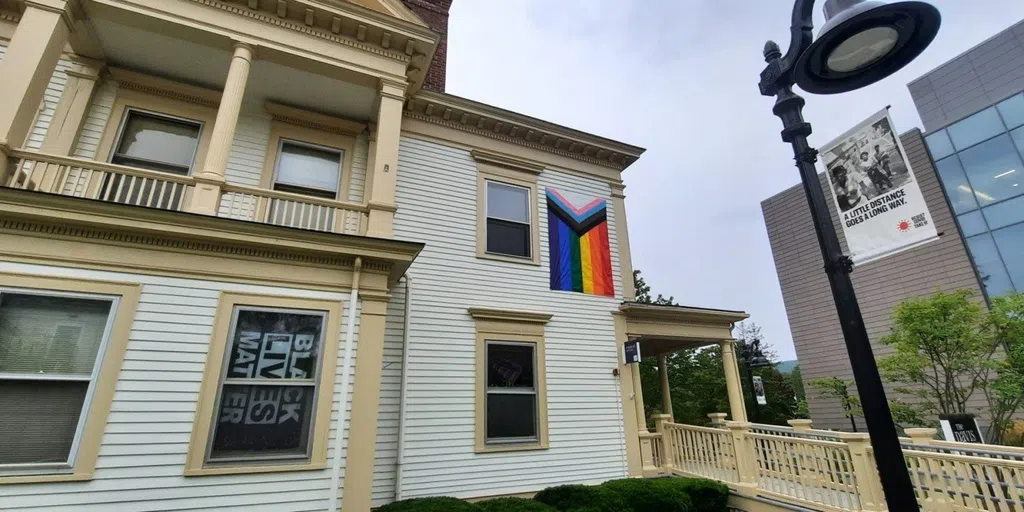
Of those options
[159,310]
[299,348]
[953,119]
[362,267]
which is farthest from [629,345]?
[953,119]

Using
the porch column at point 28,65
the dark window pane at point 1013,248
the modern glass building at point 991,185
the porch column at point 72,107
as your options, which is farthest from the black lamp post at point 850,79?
the dark window pane at point 1013,248

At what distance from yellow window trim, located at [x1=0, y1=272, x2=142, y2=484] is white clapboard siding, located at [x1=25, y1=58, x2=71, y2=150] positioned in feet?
9.02

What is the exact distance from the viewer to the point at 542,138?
949cm

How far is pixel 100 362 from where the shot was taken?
4.39 metres

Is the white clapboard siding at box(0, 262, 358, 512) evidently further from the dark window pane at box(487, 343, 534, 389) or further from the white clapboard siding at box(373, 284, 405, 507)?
the dark window pane at box(487, 343, 534, 389)

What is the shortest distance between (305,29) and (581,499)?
26.8ft

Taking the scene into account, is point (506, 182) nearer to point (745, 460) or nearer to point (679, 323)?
point (679, 323)

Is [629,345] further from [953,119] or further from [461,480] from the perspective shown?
[953,119]

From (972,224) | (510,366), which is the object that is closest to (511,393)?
(510,366)

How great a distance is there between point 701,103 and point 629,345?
2216cm

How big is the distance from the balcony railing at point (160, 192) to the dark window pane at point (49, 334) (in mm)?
1181

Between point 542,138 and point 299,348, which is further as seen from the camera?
point 542,138

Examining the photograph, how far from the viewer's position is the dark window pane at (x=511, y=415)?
7297 millimetres

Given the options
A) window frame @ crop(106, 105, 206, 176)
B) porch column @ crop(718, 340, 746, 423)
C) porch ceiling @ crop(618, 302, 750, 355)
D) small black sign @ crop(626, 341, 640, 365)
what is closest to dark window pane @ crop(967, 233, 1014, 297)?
porch ceiling @ crop(618, 302, 750, 355)
